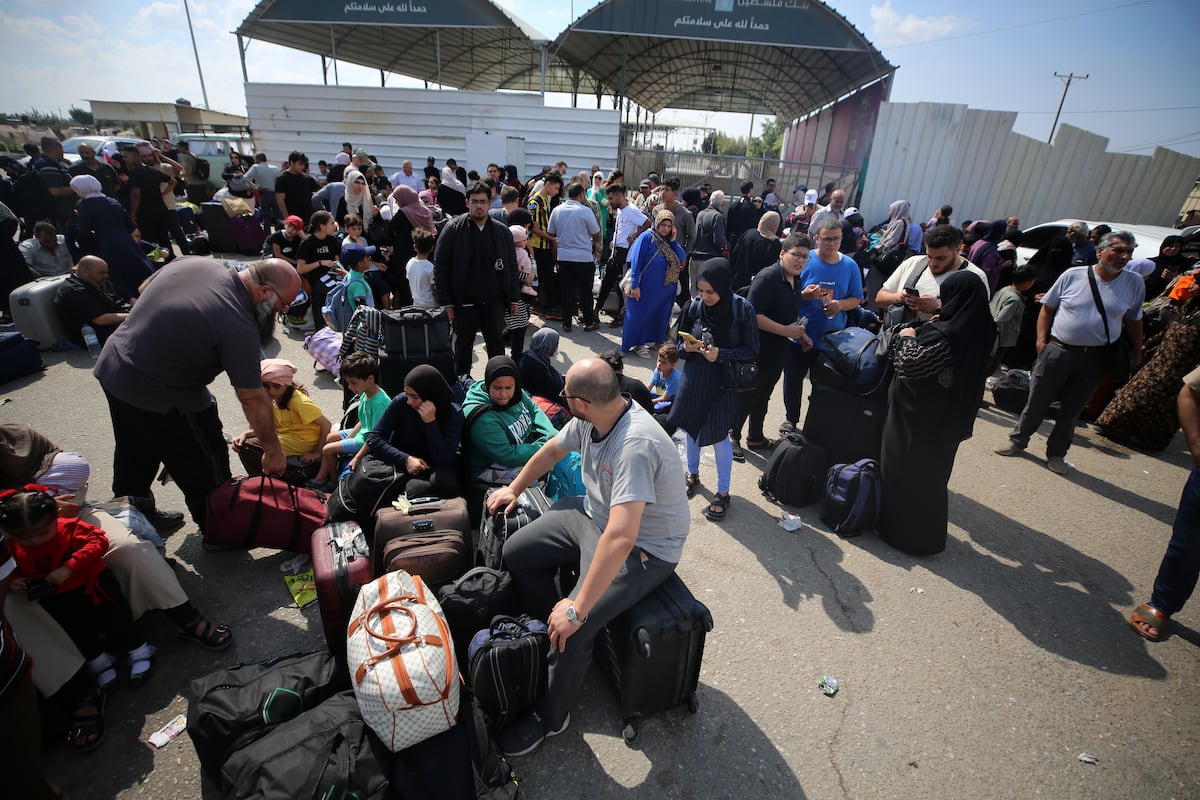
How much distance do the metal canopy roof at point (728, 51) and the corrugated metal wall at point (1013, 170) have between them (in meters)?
2.44

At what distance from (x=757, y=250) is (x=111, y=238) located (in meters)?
8.06

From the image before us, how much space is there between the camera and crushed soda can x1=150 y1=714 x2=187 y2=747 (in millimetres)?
2451

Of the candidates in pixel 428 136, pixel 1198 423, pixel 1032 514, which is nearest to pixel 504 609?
pixel 1198 423

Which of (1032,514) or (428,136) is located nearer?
(1032,514)

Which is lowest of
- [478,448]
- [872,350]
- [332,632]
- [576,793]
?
[576,793]

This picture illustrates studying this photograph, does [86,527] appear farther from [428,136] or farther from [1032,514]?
[428,136]

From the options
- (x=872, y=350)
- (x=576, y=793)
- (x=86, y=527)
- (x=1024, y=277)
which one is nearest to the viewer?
(x=576, y=793)

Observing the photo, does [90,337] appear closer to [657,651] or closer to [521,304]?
[521,304]

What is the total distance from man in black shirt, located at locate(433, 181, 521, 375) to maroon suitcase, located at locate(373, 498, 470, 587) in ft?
8.78

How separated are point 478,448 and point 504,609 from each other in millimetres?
1345

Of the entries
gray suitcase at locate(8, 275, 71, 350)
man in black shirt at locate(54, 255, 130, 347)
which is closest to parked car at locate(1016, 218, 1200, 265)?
man in black shirt at locate(54, 255, 130, 347)

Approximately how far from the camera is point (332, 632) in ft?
8.92

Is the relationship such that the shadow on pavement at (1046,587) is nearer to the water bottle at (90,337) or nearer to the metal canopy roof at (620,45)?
the water bottle at (90,337)

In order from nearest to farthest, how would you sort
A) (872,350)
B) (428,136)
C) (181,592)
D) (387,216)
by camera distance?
1. (181,592)
2. (872,350)
3. (387,216)
4. (428,136)
